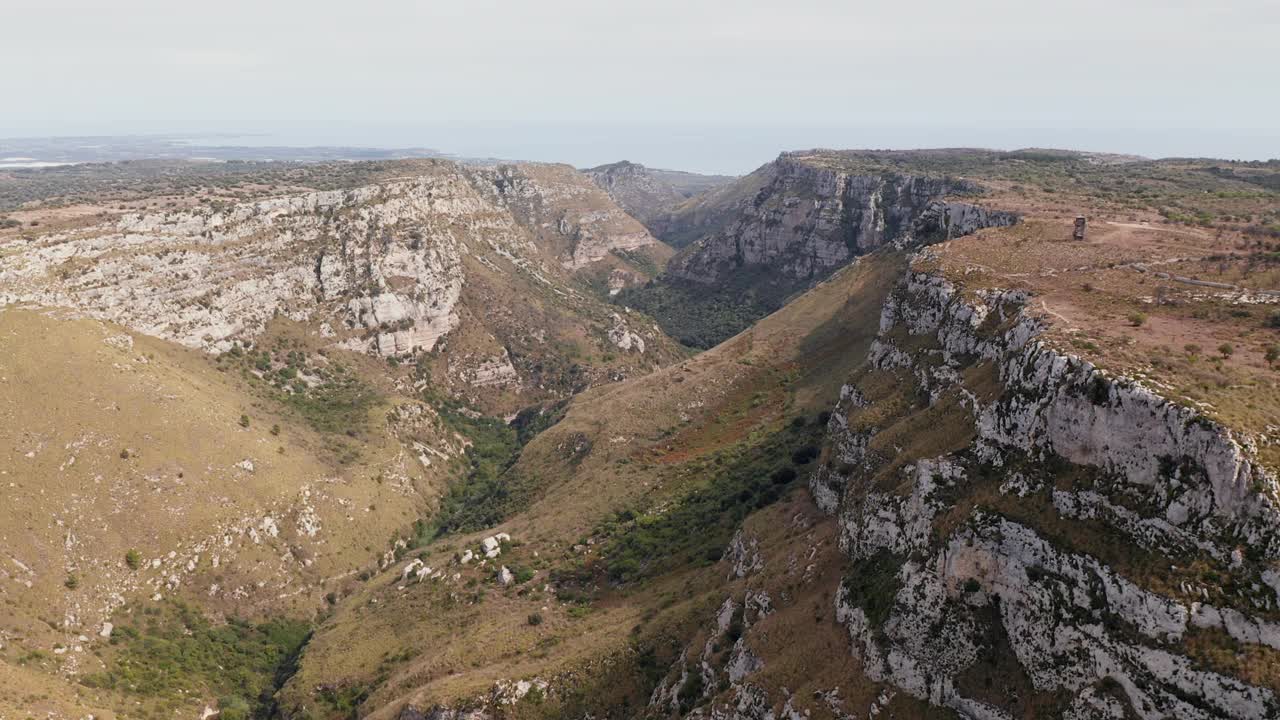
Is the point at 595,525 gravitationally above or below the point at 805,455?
below

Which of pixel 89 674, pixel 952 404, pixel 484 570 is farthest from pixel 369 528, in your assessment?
pixel 952 404

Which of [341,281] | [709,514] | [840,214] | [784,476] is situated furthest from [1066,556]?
[840,214]

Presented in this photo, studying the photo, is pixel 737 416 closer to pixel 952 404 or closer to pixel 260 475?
pixel 952 404

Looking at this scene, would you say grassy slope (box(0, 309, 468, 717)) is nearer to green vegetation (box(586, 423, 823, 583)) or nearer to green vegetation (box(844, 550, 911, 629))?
green vegetation (box(586, 423, 823, 583))

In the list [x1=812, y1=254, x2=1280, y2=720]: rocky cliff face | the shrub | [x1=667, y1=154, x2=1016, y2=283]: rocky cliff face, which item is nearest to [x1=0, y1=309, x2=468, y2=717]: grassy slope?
the shrub

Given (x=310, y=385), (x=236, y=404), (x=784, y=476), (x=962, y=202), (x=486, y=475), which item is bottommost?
(x=486, y=475)

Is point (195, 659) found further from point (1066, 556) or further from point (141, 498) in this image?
point (1066, 556)

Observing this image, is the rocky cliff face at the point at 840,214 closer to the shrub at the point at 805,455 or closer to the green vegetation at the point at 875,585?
the shrub at the point at 805,455
